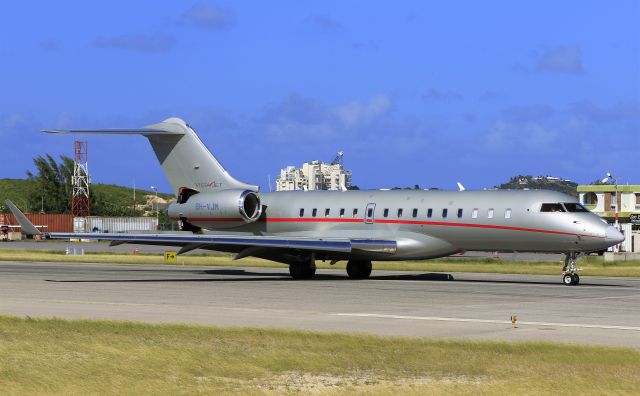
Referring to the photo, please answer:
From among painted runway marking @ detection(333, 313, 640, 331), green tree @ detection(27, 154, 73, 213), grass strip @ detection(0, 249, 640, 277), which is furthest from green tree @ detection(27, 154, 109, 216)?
painted runway marking @ detection(333, 313, 640, 331)

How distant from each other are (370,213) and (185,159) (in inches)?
373

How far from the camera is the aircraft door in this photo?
136 ft

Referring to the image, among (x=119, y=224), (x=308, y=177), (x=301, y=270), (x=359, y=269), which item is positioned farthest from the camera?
(x=308, y=177)

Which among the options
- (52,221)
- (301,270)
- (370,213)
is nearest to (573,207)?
(370,213)

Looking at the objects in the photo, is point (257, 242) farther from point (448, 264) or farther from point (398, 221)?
point (448, 264)

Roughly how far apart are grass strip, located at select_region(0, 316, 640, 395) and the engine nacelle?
23590 mm

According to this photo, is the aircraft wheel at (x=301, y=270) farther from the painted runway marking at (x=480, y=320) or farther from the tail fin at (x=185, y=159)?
the painted runway marking at (x=480, y=320)

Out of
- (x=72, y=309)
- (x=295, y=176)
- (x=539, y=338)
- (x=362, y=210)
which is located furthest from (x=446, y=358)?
(x=295, y=176)

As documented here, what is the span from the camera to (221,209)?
144 ft

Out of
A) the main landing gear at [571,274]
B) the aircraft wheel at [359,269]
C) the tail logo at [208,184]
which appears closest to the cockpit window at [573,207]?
the main landing gear at [571,274]

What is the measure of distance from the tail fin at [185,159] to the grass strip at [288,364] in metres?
25.9

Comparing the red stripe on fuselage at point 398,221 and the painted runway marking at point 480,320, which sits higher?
the red stripe on fuselage at point 398,221

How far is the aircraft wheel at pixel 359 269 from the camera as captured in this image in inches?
1657

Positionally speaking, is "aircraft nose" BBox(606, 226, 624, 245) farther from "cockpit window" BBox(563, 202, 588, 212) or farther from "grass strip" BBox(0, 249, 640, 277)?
"grass strip" BBox(0, 249, 640, 277)
